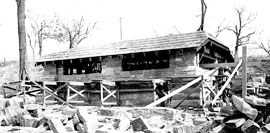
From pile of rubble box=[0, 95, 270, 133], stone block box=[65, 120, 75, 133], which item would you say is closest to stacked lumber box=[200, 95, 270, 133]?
pile of rubble box=[0, 95, 270, 133]

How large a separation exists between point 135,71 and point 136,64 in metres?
0.74

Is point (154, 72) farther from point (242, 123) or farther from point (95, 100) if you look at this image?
point (242, 123)

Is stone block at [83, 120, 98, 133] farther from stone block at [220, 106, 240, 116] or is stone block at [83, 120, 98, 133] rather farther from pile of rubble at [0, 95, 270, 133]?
stone block at [220, 106, 240, 116]

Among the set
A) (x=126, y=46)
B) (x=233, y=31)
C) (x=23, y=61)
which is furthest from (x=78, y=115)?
(x=233, y=31)

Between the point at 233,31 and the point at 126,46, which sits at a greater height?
the point at 233,31

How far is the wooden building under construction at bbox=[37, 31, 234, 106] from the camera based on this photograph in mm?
13383

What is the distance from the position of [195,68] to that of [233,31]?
27289 millimetres

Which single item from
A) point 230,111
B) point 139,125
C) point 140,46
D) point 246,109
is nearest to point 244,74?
point 230,111

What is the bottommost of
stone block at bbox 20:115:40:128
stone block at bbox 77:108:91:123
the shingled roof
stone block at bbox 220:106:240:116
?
stone block at bbox 20:115:40:128

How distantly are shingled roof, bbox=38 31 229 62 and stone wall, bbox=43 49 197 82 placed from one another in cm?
45

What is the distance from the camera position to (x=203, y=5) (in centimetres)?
2652

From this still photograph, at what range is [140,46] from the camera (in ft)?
50.1

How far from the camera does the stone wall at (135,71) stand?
44.0 ft

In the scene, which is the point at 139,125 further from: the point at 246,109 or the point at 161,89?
the point at 161,89
